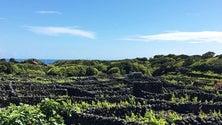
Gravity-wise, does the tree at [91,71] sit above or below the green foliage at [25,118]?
below

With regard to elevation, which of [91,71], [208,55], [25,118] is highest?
[208,55]

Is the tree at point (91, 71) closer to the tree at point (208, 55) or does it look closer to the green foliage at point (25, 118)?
the tree at point (208, 55)

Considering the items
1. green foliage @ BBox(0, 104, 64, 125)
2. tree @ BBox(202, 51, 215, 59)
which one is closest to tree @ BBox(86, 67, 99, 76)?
tree @ BBox(202, 51, 215, 59)

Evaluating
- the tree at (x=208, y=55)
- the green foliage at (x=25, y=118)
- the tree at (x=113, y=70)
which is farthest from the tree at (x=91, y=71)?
the green foliage at (x=25, y=118)

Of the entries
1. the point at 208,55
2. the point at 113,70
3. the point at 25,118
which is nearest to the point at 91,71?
the point at 113,70

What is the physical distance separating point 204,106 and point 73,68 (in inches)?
1709

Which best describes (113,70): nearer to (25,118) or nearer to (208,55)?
(208,55)

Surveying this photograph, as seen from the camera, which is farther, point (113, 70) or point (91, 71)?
point (113, 70)

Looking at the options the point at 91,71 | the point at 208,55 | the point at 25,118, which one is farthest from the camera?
the point at 208,55

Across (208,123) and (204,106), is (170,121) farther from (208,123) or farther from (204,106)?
(204,106)

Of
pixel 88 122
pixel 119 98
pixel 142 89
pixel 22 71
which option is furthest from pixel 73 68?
pixel 88 122

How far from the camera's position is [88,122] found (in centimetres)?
1764

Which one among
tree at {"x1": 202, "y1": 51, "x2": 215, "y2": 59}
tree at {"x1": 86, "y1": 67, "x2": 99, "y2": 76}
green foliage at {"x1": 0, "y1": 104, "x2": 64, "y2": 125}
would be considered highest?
tree at {"x1": 202, "y1": 51, "x2": 215, "y2": 59}

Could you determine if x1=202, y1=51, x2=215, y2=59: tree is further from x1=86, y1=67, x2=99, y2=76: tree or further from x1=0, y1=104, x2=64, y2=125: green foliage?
x1=0, y1=104, x2=64, y2=125: green foliage
